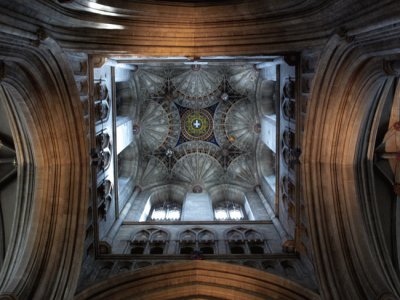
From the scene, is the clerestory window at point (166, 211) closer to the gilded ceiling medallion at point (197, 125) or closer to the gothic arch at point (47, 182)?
the gilded ceiling medallion at point (197, 125)

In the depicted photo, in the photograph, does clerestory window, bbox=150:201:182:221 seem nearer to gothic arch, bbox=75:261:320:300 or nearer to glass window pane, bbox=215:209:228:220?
glass window pane, bbox=215:209:228:220

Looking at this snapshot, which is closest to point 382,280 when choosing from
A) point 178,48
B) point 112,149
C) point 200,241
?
point 200,241

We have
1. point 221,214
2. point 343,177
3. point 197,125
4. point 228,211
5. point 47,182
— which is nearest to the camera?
point 343,177

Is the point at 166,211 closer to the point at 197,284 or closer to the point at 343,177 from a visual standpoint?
the point at 197,284

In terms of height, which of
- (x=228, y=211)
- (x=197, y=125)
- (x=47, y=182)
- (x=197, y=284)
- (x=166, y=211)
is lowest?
(x=197, y=284)

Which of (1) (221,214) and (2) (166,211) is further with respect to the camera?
(2) (166,211)

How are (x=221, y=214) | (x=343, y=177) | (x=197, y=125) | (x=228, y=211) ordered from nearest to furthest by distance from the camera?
(x=343, y=177), (x=221, y=214), (x=228, y=211), (x=197, y=125)

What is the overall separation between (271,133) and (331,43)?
7.90m

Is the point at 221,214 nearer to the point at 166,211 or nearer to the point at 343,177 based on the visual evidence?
the point at 166,211

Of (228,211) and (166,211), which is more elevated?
(228,211)

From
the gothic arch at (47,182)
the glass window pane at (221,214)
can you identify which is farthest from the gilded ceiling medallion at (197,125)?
the gothic arch at (47,182)

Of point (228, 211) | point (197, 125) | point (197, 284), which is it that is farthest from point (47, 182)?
point (197, 125)

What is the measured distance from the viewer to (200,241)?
488 inches

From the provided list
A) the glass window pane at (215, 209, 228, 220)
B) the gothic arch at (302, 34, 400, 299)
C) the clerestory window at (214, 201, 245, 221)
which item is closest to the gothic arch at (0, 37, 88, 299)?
the gothic arch at (302, 34, 400, 299)
